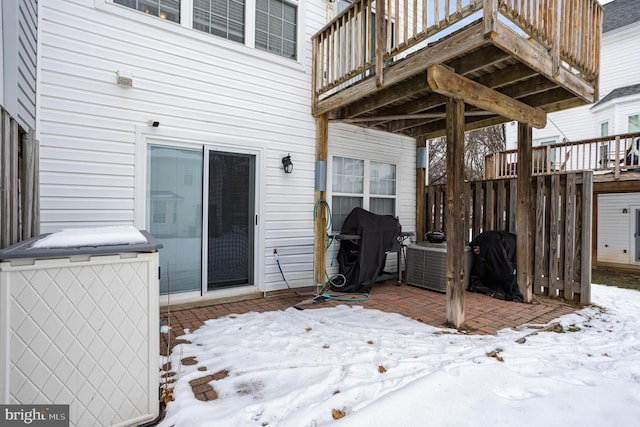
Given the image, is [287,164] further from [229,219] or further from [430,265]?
[430,265]

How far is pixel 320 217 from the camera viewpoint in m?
5.17

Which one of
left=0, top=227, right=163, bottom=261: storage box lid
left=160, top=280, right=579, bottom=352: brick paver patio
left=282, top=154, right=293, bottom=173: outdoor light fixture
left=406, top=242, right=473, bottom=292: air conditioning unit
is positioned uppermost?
left=282, top=154, right=293, bottom=173: outdoor light fixture

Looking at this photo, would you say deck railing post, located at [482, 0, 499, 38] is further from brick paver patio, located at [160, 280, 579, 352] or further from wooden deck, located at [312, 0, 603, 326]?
brick paver patio, located at [160, 280, 579, 352]

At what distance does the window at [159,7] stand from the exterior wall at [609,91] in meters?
11.4

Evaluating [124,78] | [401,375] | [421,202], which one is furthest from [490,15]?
[421,202]

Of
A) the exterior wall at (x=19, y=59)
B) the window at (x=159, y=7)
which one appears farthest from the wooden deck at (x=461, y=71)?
the exterior wall at (x=19, y=59)

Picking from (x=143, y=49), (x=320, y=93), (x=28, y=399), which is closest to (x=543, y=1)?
(x=320, y=93)

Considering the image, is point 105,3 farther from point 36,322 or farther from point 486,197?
point 486,197

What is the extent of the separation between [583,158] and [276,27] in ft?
28.7

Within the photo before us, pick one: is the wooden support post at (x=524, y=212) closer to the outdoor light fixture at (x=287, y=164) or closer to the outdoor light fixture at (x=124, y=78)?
the outdoor light fixture at (x=287, y=164)

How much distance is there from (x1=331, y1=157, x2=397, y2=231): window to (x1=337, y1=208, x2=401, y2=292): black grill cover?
20.1 inches

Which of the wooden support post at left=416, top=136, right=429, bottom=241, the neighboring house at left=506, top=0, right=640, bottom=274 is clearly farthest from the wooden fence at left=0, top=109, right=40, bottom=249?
the neighboring house at left=506, top=0, right=640, bottom=274

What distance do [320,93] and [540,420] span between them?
452cm

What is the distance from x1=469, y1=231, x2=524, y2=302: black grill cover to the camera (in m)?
4.74
